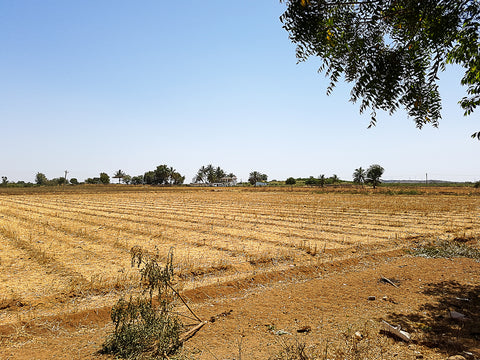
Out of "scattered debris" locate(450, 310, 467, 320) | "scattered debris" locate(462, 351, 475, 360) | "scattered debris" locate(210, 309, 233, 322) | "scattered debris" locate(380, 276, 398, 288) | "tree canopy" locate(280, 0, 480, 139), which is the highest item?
"tree canopy" locate(280, 0, 480, 139)

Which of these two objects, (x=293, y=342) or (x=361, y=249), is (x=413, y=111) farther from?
(x=361, y=249)

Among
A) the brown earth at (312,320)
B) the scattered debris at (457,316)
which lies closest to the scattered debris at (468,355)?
the brown earth at (312,320)

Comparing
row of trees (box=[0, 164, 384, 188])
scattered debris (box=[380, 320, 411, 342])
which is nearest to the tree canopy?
scattered debris (box=[380, 320, 411, 342])

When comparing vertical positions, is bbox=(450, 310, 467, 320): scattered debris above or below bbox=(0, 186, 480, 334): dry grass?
above

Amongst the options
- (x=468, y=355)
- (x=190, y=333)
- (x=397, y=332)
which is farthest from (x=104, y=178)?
(x=468, y=355)

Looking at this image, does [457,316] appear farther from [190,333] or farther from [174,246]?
[174,246]

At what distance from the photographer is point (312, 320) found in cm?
507

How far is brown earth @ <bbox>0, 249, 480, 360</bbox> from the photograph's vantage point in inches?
163

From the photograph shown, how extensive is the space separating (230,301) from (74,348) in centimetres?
294

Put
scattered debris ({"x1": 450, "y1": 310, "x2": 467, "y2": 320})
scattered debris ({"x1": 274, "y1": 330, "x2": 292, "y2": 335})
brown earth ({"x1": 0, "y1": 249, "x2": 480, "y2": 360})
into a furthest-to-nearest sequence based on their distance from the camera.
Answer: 1. scattered debris ({"x1": 450, "y1": 310, "x2": 467, "y2": 320})
2. scattered debris ({"x1": 274, "y1": 330, "x2": 292, "y2": 335})
3. brown earth ({"x1": 0, "y1": 249, "x2": 480, "y2": 360})

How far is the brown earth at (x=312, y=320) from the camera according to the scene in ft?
13.5

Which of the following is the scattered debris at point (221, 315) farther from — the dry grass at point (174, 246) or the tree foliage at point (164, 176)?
the tree foliage at point (164, 176)

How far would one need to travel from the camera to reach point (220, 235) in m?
13.5

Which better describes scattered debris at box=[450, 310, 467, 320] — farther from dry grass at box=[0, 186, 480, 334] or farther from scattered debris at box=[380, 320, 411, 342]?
dry grass at box=[0, 186, 480, 334]
